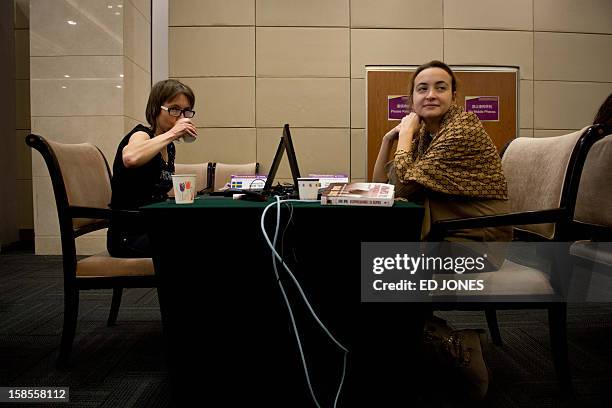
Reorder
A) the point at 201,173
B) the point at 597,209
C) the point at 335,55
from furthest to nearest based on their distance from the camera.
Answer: the point at 335,55, the point at 201,173, the point at 597,209

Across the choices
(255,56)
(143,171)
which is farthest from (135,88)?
(143,171)

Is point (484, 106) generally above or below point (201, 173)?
above

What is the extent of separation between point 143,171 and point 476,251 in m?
1.48

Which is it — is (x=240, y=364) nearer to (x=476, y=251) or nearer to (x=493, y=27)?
(x=476, y=251)

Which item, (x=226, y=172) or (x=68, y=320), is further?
(x=226, y=172)

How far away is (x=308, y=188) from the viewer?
1339 mm

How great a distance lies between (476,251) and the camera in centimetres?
153

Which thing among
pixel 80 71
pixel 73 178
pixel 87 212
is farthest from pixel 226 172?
pixel 80 71

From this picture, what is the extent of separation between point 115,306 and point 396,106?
3.19m

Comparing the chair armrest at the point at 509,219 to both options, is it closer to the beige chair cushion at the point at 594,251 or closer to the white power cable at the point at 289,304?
the beige chair cushion at the point at 594,251

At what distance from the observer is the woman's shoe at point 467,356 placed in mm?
1512

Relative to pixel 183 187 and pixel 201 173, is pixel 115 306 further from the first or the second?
pixel 183 187

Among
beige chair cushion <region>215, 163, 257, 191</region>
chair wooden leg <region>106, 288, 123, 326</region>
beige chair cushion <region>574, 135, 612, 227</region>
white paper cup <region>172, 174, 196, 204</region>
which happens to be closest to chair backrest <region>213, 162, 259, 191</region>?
beige chair cushion <region>215, 163, 257, 191</region>

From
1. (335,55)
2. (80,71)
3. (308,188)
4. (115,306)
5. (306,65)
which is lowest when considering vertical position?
(115,306)
